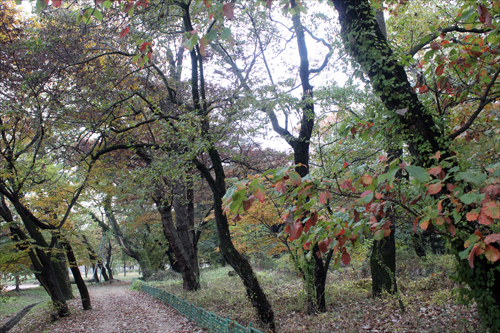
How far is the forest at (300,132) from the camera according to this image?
226cm

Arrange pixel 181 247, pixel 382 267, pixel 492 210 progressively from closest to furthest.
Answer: pixel 492 210
pixel 382 267
pixel 181 247

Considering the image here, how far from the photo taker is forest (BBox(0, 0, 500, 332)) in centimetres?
226

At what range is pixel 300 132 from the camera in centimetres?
795

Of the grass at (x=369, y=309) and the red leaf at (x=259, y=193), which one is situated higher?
the red leaf at (x=259, y=193)

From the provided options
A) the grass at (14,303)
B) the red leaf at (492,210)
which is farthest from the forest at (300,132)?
the grass at (14,303)

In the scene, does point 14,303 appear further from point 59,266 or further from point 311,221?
point 311,221

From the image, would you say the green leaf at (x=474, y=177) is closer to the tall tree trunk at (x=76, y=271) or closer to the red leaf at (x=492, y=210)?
the red leaf at (x=492, y=210)

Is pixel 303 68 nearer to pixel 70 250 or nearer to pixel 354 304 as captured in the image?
pixel 354 304

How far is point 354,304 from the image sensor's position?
26.1 ft

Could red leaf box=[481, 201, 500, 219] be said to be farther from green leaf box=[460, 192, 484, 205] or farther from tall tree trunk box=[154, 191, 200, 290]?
tall tree trunk box=[154, 191, 200, 290]

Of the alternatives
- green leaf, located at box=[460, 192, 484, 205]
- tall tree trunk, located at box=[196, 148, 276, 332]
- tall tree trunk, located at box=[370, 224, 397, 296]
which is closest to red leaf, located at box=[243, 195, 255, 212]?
green leaf, located at box=[460, 192, 484, 205]

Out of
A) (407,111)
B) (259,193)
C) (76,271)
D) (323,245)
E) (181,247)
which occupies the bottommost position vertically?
(76,271)

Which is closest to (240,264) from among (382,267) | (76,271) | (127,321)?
(382,267)

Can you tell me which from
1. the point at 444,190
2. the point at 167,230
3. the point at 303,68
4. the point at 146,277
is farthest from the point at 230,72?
the point at 146,277
